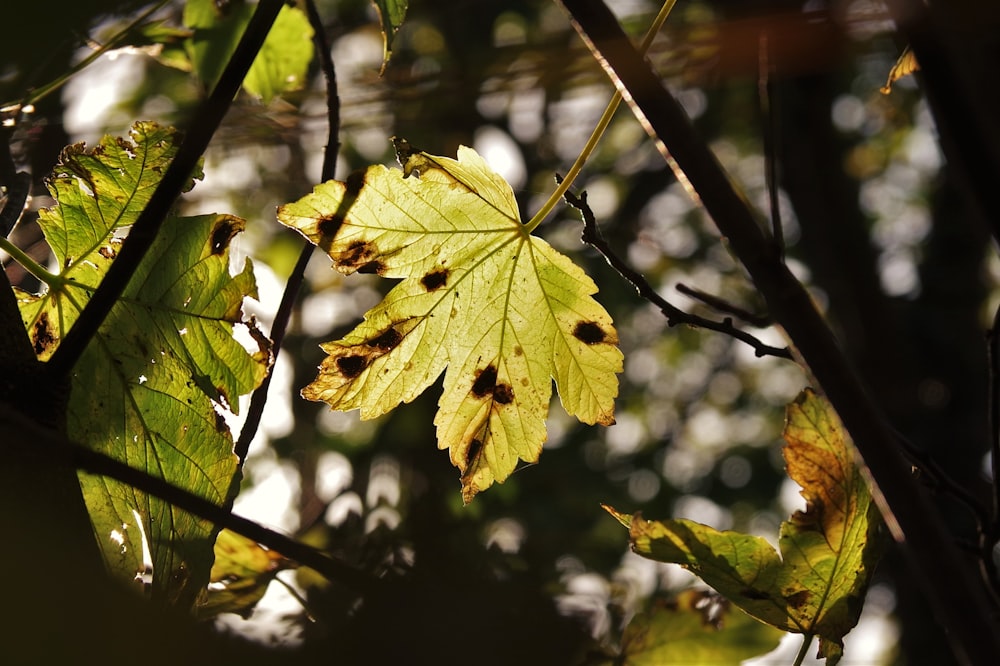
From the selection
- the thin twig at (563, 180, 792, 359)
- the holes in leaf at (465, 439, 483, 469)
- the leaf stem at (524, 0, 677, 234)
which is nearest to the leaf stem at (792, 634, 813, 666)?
the thin twig at (563, 180, 792, 359)

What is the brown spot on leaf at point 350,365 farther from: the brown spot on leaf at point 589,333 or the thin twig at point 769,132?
the thin twig at point 769,132

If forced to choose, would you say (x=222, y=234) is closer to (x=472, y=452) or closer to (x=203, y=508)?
(x=472, y=452)

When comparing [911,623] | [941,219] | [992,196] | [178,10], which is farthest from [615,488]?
[992,196]

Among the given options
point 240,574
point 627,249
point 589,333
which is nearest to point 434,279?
point 589,333

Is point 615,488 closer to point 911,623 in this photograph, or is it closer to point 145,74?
point 911,623

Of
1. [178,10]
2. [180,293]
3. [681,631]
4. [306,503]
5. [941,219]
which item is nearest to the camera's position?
[180,293]

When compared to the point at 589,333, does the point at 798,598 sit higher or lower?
lower
